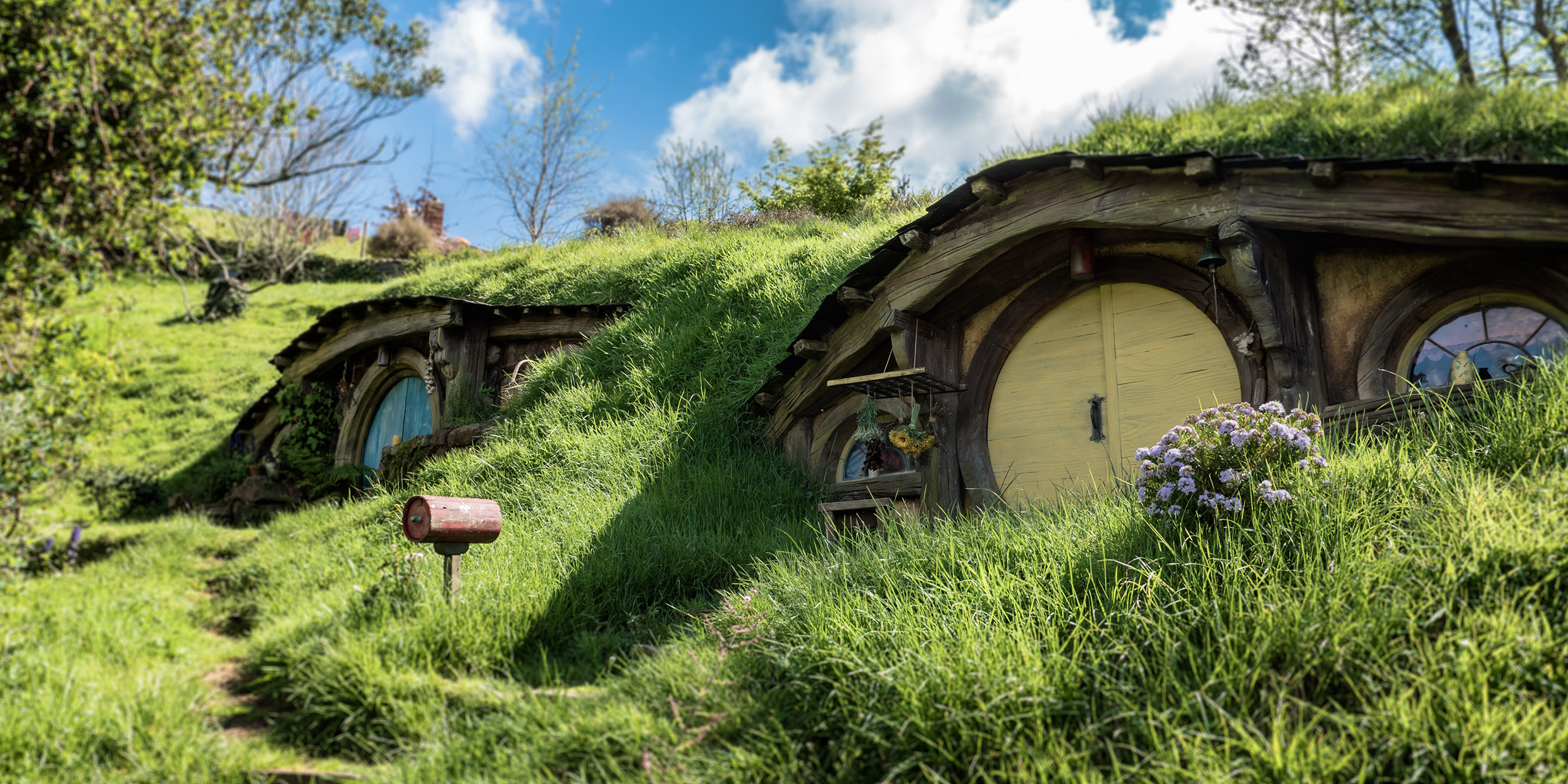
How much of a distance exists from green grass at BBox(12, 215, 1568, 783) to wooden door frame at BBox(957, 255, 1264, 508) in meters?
1.25

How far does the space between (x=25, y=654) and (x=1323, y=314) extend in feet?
22.9

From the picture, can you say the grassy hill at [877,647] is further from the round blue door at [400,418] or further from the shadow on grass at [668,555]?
the round blue door at [400,418]

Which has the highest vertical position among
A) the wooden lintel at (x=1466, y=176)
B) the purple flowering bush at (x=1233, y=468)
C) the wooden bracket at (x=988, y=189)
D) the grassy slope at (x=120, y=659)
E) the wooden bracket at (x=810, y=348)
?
the wooden bracket at (x=988, y=189)

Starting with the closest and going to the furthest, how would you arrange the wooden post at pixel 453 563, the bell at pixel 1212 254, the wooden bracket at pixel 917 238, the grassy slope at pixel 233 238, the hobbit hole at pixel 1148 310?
the hobbit hole at pixel 1148 310 → the wooden post at pixel 453 563 → the bell at pixel 1212 254 → the wooden bracket at pixel 917 238 → the grassy slope at pixel 233 238

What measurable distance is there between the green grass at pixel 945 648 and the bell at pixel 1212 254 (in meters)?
1.26

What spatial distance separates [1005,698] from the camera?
9.89 ft

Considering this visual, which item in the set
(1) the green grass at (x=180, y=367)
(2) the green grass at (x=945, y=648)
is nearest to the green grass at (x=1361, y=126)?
(2) the green grass at (x=945, y=648)

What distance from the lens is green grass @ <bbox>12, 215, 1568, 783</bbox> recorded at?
8.86 feet

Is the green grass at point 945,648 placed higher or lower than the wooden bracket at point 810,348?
lower

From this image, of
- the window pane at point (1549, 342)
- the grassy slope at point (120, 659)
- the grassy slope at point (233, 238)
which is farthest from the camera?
the grassy slope at point (233, 238)

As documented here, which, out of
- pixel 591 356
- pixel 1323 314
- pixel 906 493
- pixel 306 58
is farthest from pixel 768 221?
pixel 1323 314

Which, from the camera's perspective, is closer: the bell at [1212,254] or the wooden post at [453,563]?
the wooden post at [453,563]

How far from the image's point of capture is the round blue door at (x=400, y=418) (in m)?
10.9

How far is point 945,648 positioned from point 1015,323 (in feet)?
11.4
